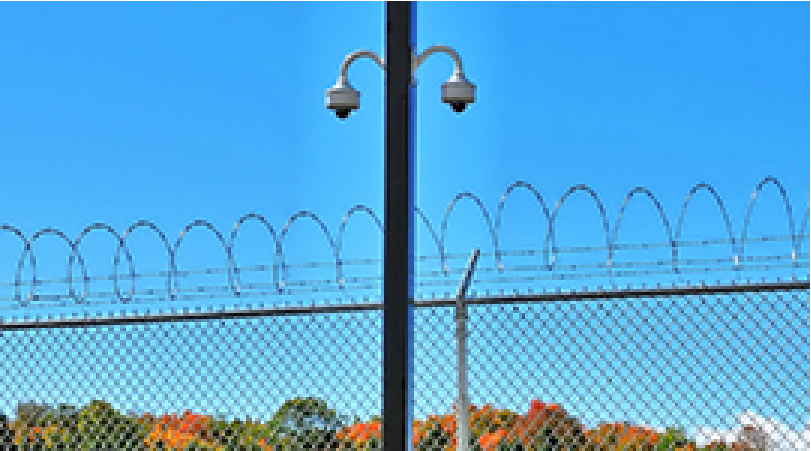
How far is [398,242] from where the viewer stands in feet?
4.61

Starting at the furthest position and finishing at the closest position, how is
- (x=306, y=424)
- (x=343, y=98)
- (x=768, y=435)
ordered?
(x=306, y=424), (x=768, y=435), (x=343, y=98)

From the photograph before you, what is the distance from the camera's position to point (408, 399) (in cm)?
142

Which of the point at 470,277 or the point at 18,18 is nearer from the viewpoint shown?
the point at 470,277

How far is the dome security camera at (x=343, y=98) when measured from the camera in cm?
229

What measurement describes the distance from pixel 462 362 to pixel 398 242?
5.23ft

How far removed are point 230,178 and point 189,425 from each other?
81 cm

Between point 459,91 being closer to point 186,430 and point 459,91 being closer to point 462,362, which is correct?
point 462,362

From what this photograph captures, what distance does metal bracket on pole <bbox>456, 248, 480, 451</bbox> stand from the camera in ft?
9.48

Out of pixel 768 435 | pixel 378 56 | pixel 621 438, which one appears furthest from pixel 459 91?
pixel 768 435

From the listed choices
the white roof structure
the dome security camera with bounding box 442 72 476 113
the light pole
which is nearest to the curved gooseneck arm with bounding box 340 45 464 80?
the dome security camera with bounding box 442 72 476 113

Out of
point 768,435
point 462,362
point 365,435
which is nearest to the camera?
point 768,435

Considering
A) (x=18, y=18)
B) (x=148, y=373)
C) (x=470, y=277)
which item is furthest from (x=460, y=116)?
(x=18, y=18)

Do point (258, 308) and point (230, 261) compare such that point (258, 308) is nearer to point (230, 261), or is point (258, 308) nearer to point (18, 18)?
point (230, 261)

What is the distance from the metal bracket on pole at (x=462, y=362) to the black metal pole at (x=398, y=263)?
1.43 m
